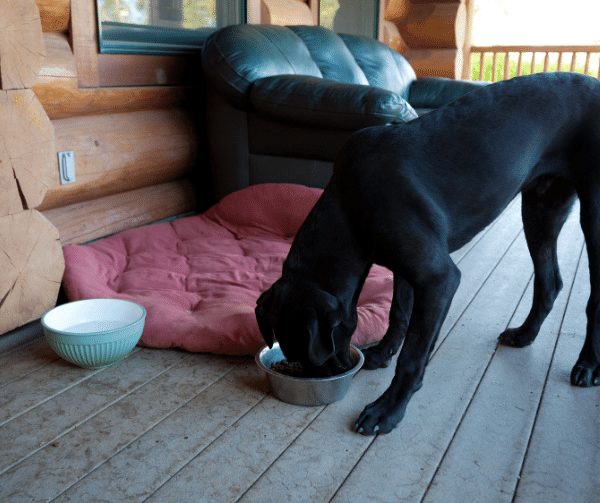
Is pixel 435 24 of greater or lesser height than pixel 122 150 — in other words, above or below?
above

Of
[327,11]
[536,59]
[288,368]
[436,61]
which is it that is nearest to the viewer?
[288,368]

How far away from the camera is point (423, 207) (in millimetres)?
1725

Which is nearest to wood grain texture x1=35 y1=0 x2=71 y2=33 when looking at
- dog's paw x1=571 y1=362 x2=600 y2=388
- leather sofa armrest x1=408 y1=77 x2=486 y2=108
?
dog's paw x1=571 y1=362 x2=600 y2=388

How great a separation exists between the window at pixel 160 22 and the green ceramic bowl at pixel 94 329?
4.69 ft

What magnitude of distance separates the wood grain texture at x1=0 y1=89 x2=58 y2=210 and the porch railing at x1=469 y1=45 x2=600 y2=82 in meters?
6.27

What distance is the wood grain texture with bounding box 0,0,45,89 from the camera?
6.55 feet

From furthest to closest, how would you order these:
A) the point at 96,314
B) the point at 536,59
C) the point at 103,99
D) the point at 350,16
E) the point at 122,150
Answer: the point at 536,59
the point at 350,16
the point at 122,150
the point at 103,99
the point at 96,314

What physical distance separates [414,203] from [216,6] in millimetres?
2834

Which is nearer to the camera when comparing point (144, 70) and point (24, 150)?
point (24, 150)

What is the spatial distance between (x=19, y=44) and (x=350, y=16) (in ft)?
15.0

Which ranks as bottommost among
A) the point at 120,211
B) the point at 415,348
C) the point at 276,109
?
the point at 120,211

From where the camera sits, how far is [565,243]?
3670mm

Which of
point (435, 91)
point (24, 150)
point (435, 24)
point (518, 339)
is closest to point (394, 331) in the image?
point (518, 339)

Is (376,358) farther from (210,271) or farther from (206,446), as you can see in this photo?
(210,271)
